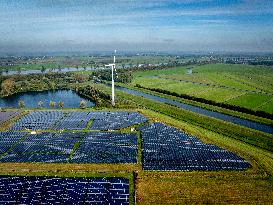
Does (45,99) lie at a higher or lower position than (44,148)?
lower

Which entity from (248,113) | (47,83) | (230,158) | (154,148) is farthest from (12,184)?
(47,83)

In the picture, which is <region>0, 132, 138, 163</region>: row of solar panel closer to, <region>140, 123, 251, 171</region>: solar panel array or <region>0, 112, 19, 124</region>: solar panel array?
<region>140, 123, 251, 171</region>: solar panel array

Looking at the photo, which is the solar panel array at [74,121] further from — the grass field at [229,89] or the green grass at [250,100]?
the green grass at [250,100]

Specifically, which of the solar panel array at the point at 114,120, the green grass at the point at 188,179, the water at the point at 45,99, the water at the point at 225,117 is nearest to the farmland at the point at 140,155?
the solar panel array at the point at 114,120

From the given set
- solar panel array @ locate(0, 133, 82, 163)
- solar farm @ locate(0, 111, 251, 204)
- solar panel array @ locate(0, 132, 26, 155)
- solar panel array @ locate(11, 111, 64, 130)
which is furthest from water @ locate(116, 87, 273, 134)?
solar panel array @ locate(0, 132, 26, 155)

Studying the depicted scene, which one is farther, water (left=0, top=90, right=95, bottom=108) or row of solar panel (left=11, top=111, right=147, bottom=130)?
water (left=0, top=90, right=95, bottom=108)

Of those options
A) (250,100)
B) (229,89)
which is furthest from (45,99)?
(250,100)

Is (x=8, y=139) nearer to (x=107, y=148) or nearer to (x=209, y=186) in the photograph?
(x=107, y=148)
